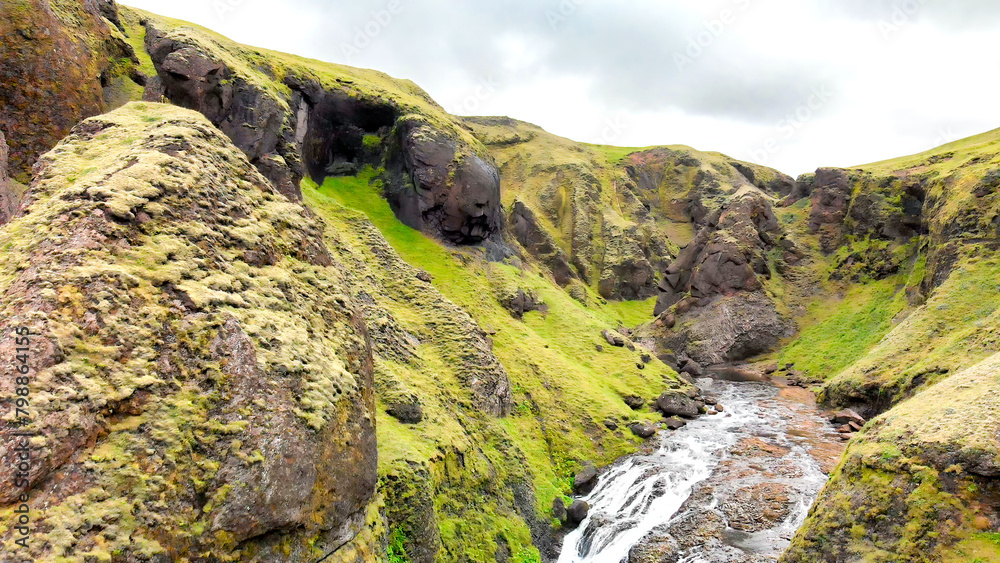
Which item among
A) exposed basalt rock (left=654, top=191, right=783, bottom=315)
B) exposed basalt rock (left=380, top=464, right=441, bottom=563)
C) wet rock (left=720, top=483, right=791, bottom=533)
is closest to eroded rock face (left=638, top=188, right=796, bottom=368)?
exposed basalt rock (left=654, top=191, right=783, bottom=315)

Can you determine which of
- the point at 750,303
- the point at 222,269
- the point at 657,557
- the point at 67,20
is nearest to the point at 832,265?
the point at 750,303

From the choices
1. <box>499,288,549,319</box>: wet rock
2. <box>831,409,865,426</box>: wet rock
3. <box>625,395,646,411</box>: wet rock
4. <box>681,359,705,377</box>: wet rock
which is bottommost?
<box>681,359,705,377</box>: wet rock

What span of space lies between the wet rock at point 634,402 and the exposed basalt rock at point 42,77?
127ft

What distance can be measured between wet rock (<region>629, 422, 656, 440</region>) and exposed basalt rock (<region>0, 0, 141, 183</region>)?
35904 mm

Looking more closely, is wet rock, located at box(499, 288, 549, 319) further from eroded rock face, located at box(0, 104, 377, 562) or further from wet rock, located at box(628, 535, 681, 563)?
eroded rock face, located at box(0, 104, 377, 562)

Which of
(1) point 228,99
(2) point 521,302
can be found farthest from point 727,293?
(1) point 228,99

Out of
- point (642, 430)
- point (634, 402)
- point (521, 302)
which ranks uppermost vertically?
point (521, 302)

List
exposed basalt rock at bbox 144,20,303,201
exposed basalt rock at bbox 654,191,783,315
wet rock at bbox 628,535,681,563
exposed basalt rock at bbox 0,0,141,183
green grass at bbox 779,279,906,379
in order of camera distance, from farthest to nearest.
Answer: exposed basalt rock at bbox 654,191,783,315 < green grass at bbox 779,279,906,379 < exposed basalt rock at bbox 144,20,303,201 < wet rock at bbox 628,535,681,563 < exposed basalt rock at bbox 0,0,141,183

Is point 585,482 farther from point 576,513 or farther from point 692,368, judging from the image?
point 692,368

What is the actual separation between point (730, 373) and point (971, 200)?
96.9 ft

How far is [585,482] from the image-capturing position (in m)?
27.5

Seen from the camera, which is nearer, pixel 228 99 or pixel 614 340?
pixel 228 99

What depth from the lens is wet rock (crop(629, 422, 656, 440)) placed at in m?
33.8

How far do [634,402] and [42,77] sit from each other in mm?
40572
